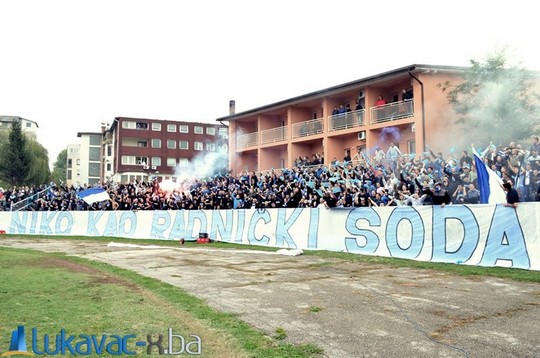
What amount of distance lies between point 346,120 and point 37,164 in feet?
151

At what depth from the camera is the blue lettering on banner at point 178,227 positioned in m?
23.7

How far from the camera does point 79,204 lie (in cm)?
3111

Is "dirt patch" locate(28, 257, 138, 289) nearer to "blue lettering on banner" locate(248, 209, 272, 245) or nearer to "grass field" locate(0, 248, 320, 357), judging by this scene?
"grass field" locate(0, 248, 320, 357)

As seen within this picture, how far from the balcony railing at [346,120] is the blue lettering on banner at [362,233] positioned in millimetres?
15667

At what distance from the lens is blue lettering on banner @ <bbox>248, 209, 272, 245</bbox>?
19.8 metres

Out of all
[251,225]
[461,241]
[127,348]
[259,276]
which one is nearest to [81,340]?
[127,348]

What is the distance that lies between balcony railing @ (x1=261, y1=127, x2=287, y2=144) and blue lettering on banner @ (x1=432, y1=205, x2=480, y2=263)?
973 inches

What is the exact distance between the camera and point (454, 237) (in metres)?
12.9

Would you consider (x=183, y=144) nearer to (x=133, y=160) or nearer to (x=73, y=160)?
(x=133, y=160)

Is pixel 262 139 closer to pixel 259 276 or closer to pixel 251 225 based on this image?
pixel 251 225

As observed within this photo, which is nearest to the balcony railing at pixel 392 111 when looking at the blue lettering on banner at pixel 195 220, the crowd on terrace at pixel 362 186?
the crowd on terrace at pixel 362 186

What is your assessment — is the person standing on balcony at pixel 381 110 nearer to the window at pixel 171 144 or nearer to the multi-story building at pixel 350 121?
the multi-story building at pixel 350 121

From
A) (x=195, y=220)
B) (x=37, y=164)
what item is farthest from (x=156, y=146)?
(x=195, y=220)

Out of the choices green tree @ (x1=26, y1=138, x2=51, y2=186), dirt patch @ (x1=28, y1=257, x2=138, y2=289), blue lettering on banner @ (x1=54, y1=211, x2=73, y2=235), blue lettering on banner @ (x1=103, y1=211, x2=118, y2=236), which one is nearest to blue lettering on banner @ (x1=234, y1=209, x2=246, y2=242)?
dirt patch @ (x1=28, y1=257, x2=138, y2=289)
